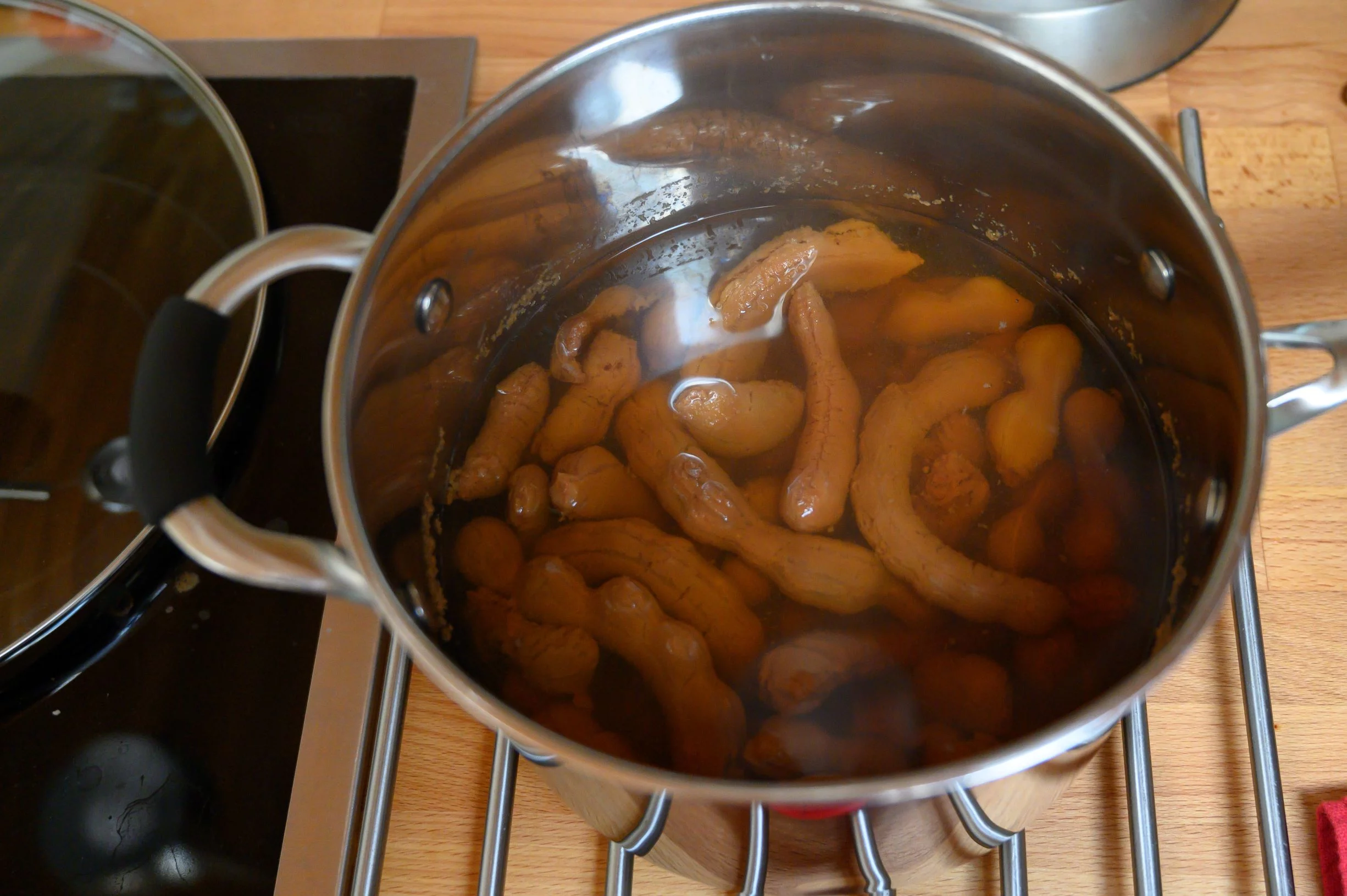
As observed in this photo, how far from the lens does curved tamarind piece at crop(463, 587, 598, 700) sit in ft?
1.54

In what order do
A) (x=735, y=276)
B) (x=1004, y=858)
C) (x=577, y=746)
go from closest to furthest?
(x=577, y=746) < (x=1004, y=858) < (x=735, y=276)

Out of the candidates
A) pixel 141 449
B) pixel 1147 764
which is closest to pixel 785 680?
pixel 1147 764

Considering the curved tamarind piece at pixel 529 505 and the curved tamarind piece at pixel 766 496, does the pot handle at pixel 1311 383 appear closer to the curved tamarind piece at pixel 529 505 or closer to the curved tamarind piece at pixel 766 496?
the curved tamarind piece at pixel 766 496

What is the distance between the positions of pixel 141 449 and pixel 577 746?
19 cm

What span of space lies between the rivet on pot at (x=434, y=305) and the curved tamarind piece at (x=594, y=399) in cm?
8

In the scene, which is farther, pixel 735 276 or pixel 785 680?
pixel 735 276

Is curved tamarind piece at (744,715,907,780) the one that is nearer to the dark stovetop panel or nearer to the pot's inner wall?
the pot's inner wall

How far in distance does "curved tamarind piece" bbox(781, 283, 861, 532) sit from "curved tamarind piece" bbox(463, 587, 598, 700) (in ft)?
0.42

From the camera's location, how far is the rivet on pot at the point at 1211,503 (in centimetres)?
42

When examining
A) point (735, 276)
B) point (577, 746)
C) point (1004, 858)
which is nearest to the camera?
point (577, 746)

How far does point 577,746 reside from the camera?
1.03 ft

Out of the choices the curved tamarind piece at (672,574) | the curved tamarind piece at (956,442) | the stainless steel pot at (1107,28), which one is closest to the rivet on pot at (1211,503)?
the curved tamarind piece at (956,442)

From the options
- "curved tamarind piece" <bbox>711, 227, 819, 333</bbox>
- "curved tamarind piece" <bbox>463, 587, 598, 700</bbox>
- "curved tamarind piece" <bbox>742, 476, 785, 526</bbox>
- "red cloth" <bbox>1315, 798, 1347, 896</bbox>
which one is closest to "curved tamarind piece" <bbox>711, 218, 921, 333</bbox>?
"curved tamarind piece" <bbox>711, 227, 819, 333</bbox>

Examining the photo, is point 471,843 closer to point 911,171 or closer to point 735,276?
point 735,276
